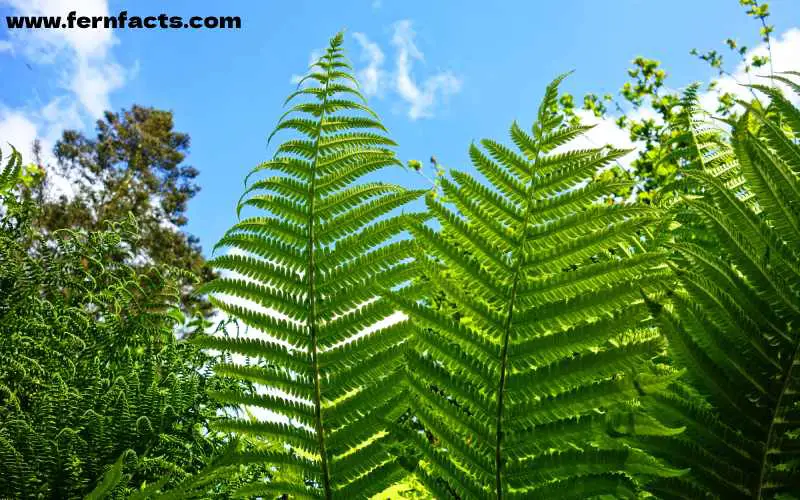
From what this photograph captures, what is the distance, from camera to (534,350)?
0.51m

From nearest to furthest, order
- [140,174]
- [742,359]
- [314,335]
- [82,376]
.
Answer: [742,359] → [314,335] → [82,376] → [140,174]

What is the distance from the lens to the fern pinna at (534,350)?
1.56 ft

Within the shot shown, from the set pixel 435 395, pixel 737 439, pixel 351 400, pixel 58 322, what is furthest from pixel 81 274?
pixel 737 439

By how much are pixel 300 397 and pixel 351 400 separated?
56mm

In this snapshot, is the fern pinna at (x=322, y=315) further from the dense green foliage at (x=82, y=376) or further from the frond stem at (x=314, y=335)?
the dense green foliage at (x=82, y=376)

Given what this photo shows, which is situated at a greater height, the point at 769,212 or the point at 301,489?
the point at 769,212

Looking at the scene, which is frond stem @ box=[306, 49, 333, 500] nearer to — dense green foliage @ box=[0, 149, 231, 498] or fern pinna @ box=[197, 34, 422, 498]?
fern pinna @ box=[197, 34, 422, 498]

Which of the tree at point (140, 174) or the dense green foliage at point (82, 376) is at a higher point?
the tree at point (140, 174)

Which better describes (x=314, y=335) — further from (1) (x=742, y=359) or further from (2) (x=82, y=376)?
(2) (x=82, y=376)

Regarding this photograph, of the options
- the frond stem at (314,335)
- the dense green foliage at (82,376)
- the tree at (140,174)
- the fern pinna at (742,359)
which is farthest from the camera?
the tree at (140,174)

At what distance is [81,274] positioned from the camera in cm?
150

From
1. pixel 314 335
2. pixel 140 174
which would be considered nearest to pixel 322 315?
pixel 314 335

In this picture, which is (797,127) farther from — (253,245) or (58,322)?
(58,322)

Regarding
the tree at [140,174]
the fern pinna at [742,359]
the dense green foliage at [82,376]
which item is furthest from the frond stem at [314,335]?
the tree at [140,174]
